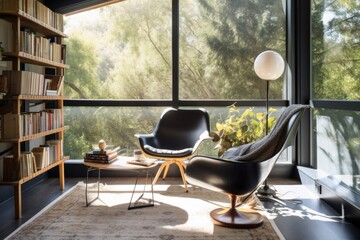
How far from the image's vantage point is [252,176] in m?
2.86

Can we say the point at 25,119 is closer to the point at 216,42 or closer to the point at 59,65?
the point at 59,65

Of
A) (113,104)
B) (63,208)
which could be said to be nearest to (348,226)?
(63,208)

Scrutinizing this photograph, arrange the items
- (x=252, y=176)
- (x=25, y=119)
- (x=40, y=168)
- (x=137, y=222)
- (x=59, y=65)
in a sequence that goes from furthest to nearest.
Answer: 1. (x=59, y=65)
2. (x=40, y=168)
3. (x=25, y=119)
4. (x=137, y=222)
5. (x=252, y=176)

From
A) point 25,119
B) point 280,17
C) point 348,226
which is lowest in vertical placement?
point 348,226

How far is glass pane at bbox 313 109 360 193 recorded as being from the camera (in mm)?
3395

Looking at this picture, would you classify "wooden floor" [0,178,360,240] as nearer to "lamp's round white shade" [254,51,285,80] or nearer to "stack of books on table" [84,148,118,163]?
"stack of books on table" [84,148,118,163]

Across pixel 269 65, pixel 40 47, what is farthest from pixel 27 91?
pixel 269 65

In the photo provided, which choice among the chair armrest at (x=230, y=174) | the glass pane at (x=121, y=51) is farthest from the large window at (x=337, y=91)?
the glass pane at (x=121, y=51)

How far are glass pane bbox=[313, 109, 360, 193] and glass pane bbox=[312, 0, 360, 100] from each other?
0.71ft

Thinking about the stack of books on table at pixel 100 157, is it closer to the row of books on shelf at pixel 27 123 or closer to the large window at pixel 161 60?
the row of books on shelf at pixel 27 123

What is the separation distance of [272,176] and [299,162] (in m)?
0.40

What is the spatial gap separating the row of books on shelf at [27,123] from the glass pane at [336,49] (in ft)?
10.2

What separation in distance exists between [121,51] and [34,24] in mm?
1480

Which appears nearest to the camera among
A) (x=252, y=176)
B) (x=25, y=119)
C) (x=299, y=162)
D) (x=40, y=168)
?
(x=252, y=176)
